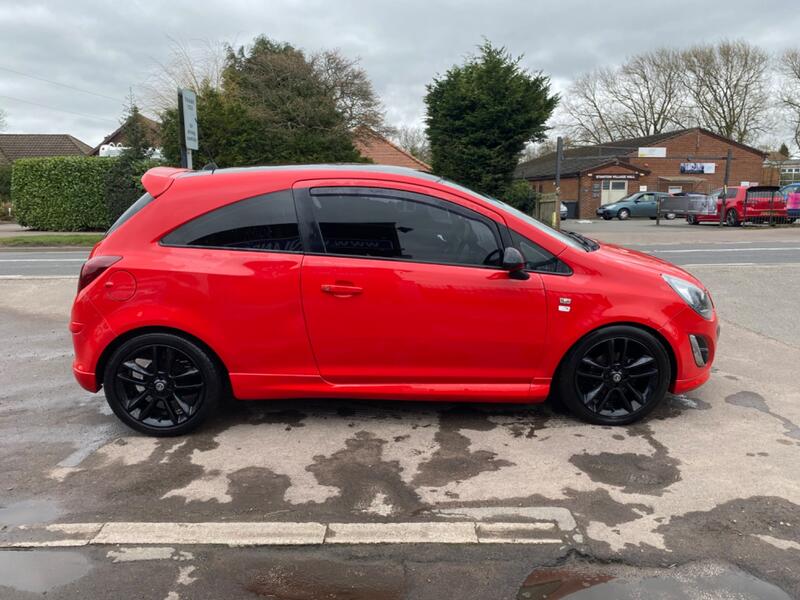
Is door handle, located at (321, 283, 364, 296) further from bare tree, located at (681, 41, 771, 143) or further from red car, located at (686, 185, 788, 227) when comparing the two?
bare tree, located at (681, 41, 771, 143)

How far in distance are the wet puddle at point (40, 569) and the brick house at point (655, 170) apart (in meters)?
37.8

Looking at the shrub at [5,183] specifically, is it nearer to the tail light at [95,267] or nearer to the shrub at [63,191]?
the shrub at [63,191]

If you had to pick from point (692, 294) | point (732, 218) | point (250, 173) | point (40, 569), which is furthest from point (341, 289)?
point (732, 218)

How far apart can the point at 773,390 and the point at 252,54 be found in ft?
83.5

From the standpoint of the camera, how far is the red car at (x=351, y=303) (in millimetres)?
3670

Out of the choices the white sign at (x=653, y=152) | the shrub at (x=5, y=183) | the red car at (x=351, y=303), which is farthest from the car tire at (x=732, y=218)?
the shrub at (x=5, y=183)

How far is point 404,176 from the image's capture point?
384 cm

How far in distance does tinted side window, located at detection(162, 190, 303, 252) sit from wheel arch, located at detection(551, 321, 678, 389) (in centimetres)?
190

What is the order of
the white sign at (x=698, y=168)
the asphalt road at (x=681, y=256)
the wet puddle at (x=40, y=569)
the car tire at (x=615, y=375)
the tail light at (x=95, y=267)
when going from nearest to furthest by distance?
the wet puddle at (x=40, y=569)
the tail light at (x=95, y=267)
the car tire at (x=615, y=375)
the asphalt road at (x=681, y=256)
the white sign at (x=698, y=168)

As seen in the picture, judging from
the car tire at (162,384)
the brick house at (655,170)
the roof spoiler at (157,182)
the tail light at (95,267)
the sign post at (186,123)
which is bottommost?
the car tire at (162,384)

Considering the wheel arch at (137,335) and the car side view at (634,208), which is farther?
the car side view at (634,208)

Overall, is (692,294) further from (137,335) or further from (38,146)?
(38,146)

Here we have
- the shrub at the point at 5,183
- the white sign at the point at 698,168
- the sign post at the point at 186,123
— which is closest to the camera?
the sign post at the point at 186,123

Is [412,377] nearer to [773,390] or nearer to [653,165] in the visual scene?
[773,390]
